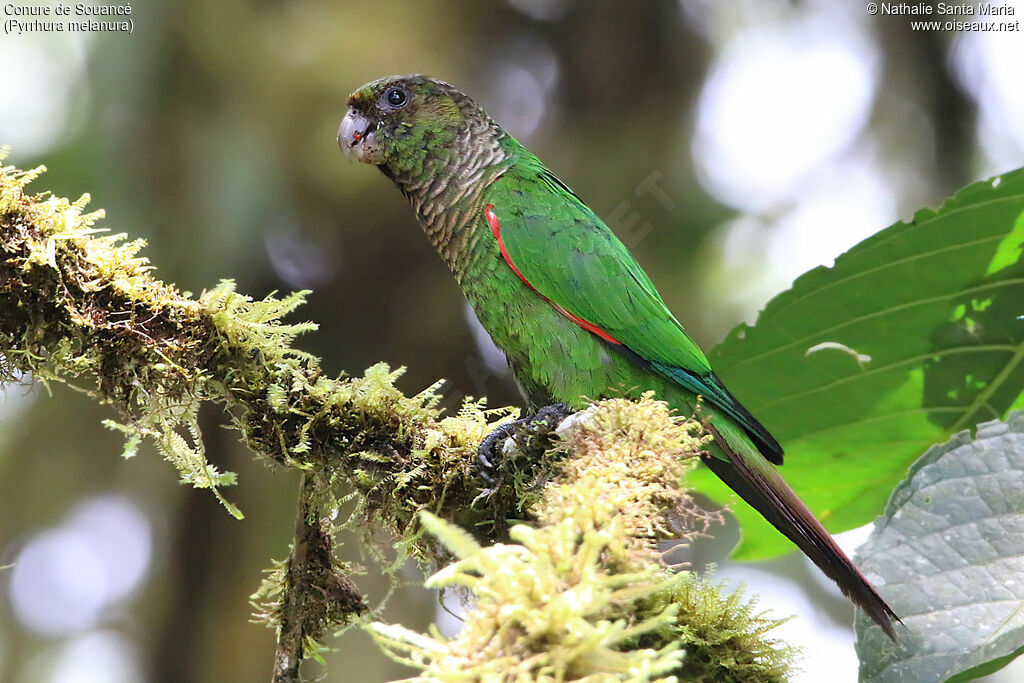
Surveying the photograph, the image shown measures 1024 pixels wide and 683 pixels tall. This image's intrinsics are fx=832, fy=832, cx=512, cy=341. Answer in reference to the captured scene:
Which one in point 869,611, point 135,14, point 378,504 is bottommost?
point 869,611

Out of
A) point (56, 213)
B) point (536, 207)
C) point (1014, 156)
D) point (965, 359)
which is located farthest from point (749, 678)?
point (1014, 156)

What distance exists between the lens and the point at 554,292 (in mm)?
3107

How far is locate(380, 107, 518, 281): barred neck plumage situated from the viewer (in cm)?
342

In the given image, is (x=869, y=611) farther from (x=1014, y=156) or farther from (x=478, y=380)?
(x=1014, y=156)

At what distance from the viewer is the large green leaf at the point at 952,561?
68.5 inches

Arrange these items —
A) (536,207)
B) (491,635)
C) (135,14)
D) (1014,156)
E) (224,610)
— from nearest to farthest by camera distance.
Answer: (491,635)
(536,207)
(224,610)
(135,14)
(1014,156)

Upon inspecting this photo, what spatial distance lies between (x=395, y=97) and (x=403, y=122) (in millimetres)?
142

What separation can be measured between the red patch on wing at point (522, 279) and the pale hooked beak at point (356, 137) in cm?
79

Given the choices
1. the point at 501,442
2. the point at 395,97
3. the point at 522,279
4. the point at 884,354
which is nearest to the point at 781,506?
the point at 884,354

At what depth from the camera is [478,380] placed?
5.00 metres

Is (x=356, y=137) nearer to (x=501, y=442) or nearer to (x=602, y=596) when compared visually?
(x=501, y=442)

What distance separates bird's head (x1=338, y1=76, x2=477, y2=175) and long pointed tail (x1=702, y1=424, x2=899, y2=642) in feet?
5.93

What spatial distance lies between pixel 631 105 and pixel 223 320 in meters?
4.06

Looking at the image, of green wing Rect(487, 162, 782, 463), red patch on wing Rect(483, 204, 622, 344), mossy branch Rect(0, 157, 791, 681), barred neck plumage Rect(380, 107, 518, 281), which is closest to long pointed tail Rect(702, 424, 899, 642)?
green wing Rect(487, 162, 782, 463)
